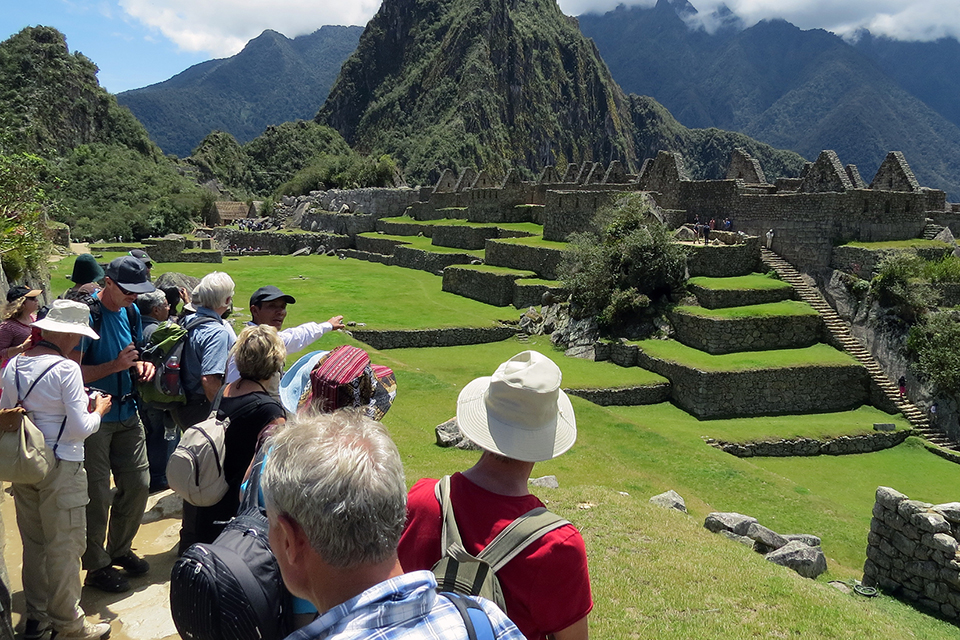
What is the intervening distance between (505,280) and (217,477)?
70.5ft

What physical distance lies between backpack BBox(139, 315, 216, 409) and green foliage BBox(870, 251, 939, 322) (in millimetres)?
A: 17089

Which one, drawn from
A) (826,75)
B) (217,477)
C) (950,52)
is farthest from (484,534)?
(950,52)

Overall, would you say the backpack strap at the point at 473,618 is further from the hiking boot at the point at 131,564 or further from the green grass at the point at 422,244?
the green grass at the point at 422,244

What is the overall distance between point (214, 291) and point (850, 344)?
673 inches

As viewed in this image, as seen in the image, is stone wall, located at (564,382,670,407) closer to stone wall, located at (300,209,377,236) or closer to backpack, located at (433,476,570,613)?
backpack, located at (433,476,570,613)

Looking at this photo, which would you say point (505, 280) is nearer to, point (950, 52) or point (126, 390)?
point (126, 390)

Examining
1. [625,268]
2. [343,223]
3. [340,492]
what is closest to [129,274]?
[340,492]

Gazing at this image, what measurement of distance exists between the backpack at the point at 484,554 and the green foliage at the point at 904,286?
17.3 meters

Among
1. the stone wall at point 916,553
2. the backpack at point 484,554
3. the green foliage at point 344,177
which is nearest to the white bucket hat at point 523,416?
the backpack at point 484,554

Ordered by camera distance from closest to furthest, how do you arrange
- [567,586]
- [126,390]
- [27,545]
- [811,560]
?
[567,586]
[27,545]
[126,390]
[811,560]

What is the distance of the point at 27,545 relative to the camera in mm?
3906

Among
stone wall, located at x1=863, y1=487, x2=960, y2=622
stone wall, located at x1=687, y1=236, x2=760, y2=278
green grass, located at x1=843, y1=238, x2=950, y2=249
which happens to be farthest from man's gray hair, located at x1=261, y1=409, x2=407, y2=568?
green grass, located at x1=843, y1=238, x2=950, y2=249

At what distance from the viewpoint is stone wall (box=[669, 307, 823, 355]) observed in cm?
1700

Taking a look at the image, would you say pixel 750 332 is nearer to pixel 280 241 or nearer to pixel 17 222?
pixel 17 222
